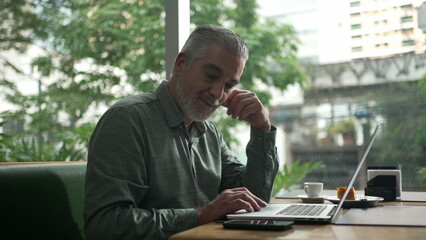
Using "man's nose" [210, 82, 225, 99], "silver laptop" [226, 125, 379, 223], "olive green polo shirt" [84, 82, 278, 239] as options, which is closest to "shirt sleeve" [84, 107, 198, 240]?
"olive green polo shirt" [84, 82, 278, 239]

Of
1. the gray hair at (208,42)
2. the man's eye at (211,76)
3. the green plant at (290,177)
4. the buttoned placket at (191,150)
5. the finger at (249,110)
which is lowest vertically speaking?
the green plant at (290,177)

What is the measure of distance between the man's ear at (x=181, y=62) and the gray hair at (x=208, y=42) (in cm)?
1

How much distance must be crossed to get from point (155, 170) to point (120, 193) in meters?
0.18

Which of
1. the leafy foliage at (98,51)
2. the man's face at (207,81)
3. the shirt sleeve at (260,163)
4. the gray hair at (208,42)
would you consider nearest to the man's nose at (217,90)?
the man's face at (207,81)

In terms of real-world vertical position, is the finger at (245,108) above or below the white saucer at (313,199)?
above

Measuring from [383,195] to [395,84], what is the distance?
12.5ft

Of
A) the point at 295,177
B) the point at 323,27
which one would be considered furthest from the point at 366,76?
the point at 295,177

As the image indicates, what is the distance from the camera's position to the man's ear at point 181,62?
5.05ft

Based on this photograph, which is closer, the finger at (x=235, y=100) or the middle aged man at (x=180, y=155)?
the middle aged man at (x=180, y=155)

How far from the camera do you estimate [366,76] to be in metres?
5.53

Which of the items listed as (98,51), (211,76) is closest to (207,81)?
(211,76)

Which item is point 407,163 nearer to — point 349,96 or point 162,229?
point 349,96

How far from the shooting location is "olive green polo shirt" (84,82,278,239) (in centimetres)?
116

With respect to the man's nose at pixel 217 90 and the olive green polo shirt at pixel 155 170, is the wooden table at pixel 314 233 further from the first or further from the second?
the man's nose at pixel 217 90
